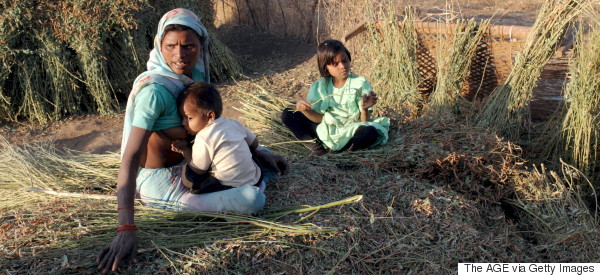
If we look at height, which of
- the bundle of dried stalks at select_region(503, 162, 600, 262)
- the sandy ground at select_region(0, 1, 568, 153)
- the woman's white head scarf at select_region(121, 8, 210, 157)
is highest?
the woman's white head scarf at select_region(121, 8, 210, 157)

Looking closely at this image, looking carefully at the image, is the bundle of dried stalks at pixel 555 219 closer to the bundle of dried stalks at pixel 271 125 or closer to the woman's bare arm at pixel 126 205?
the bundle of dried stalks at pixel 271 125

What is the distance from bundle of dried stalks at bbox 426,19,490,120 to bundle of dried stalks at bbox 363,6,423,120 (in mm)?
240

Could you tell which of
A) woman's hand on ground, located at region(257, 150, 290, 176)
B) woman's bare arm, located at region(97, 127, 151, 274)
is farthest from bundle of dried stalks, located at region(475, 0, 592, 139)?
woman's bare arm, located at region(97, 127, 151, 274)

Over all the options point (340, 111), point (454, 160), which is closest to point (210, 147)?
point (454, 160)

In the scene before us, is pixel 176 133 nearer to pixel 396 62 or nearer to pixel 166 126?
pixel 166 126

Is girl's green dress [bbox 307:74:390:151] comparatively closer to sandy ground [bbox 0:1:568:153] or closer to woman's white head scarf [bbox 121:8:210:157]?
woman's white head scarf [bbox 121:8:210:157]

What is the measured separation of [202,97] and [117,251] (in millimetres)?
771

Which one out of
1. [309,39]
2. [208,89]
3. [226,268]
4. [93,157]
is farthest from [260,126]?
[309,39]

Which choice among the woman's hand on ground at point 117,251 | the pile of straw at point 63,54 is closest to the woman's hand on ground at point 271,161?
the woman's hand on ground at point 117,251

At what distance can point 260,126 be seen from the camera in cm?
443

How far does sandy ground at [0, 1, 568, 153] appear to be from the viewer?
5512 millimetres

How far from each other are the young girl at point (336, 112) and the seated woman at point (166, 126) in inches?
47.4

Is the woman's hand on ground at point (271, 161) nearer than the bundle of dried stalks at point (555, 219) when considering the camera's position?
No

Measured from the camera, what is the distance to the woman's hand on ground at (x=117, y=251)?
2.19m
